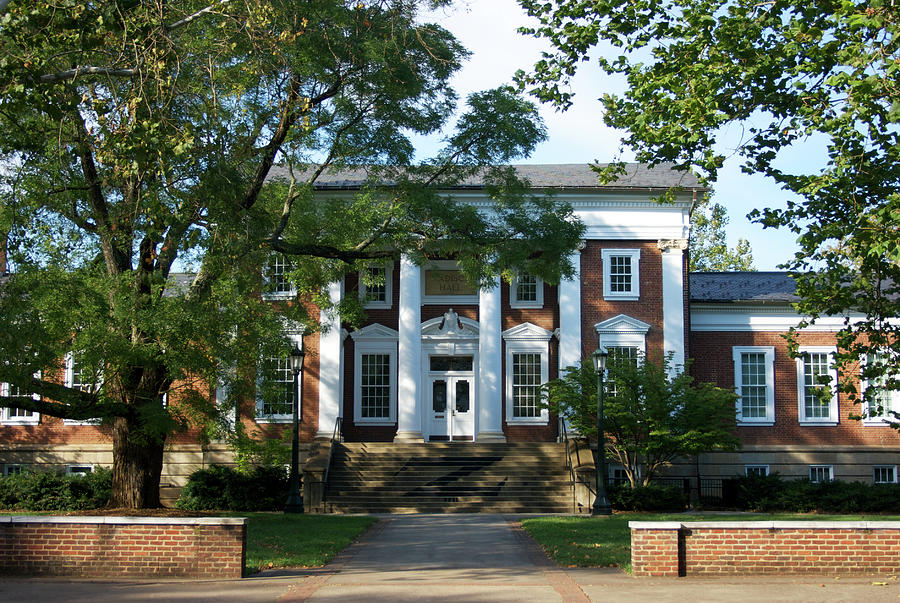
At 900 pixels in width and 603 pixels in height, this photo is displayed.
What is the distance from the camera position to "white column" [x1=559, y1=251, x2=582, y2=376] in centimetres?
2922

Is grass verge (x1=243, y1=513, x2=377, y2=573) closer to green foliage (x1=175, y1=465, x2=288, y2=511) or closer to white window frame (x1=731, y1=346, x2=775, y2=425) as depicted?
green foliage (x1=175, y1=465, x2=288, y2=511)

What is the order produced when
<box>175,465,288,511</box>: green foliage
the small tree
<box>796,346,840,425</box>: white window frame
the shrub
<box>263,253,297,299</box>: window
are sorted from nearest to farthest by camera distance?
<box>263,253,297,299</box>: window < the shrub < the small tree < <box>175,465,288,511</box>: green foliage < <box>796,346,840,425</box>: white window frame

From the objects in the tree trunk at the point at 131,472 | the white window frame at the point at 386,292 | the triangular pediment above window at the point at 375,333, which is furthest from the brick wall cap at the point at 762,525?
the white window frame at the point at 386,292

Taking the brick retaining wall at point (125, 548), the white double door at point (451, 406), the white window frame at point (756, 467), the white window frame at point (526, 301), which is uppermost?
the white window frame at point (526, 301)

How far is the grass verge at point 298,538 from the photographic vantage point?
13.6 meters

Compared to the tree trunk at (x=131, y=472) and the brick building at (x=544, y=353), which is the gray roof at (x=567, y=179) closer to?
the brick building at (x=544, y=353)

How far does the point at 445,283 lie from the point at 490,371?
359cm

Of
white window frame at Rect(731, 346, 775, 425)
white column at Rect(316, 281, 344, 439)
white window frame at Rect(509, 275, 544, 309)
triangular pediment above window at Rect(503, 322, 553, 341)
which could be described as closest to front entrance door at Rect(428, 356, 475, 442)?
triangular pediment above window at Rect(503, 322, 553, 341)

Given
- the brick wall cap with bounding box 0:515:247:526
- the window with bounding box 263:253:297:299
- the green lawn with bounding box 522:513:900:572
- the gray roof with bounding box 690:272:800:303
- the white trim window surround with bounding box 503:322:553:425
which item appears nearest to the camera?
the brick wall cap with bounding box 0:515:247:526

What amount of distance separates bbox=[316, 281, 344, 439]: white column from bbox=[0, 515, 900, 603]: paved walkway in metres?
15.1

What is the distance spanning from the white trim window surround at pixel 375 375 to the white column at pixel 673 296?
890cm

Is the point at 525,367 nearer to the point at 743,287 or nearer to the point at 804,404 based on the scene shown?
the point at 743,287

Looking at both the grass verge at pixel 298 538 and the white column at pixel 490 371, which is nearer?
the grass verge at pixel 298 538

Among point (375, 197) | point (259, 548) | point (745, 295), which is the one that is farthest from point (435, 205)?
point (745, 295)
